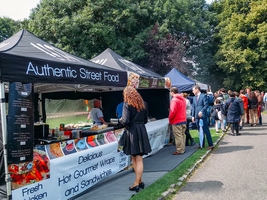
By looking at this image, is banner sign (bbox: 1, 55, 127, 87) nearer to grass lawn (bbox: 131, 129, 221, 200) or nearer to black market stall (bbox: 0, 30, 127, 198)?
black market stall (bbox: 0, 30, 127, 198)

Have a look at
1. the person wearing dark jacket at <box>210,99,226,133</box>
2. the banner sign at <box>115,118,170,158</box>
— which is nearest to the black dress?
the banner sign at <box>115,118,170,158</box>

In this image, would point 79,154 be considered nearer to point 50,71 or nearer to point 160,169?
point 50,71

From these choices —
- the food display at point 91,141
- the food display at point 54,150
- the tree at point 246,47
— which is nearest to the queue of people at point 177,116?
the food display at point 91,141

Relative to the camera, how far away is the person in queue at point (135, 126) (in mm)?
4961

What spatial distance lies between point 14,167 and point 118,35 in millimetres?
20973

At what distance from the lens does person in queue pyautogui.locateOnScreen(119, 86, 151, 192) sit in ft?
16.3

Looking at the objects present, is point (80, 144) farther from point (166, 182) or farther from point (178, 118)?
point (178, 118)

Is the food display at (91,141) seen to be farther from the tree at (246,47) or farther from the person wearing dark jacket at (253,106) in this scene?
the tree at (246,47)

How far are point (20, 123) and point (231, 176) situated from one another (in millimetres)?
4260

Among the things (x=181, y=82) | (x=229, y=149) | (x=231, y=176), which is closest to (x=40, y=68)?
(x=231, y=176)

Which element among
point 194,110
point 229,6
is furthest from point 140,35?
point 194,110

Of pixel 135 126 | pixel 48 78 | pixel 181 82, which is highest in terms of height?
pixel 181 82

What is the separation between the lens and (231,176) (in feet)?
19.8

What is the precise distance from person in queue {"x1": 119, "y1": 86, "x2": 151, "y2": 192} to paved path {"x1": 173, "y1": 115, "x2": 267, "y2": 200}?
2.99 feet
